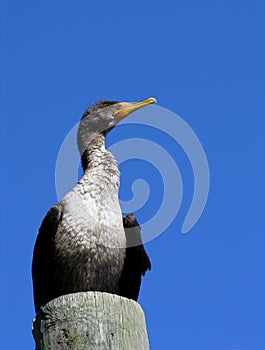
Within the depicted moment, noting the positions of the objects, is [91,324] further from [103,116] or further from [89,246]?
[103,116]

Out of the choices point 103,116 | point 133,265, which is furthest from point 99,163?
point 133,265

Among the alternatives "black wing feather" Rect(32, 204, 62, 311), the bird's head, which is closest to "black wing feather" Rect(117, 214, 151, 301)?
"black wing feather" Rect(32, 204, 62, 311)

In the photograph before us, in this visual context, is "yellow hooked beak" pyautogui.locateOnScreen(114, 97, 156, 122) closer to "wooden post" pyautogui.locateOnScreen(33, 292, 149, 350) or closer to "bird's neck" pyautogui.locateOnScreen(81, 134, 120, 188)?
"bird's neck" pyautogui.locateOnScreen(81, 134, 120, 188)

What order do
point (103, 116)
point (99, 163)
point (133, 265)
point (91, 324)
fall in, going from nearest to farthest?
1. point (91, 324)
2. point (133, 265)
3. point (99, 163)
4. point (103, 116)

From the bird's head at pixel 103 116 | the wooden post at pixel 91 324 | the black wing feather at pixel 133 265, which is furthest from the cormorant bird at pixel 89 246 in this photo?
the wooden post at pixel 91 324

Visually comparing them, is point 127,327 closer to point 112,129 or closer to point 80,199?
point 80,199

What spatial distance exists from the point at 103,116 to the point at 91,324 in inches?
213

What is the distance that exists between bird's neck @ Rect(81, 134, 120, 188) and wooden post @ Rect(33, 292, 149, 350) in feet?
12.2

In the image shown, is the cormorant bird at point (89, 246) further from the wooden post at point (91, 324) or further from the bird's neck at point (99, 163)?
the wooden post at point (91, 324)

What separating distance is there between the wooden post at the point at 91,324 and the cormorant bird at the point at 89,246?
2.93 meters

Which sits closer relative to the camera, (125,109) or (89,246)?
(89,246)

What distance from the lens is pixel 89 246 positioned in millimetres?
7949

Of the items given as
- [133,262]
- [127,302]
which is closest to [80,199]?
[133,262]

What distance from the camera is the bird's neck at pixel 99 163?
8.68m
